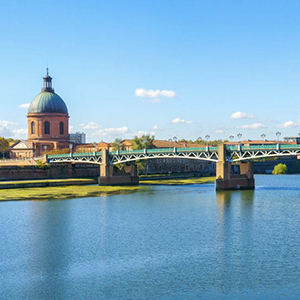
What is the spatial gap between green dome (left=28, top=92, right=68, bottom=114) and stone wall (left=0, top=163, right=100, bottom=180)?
111 feet

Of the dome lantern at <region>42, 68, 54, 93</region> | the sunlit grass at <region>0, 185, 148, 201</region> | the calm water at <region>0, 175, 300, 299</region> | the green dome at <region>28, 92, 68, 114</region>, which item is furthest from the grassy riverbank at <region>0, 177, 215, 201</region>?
the dome lantern at <region>42, 68, 54, 93</region>

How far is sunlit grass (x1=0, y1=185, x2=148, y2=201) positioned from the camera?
85.6 meters

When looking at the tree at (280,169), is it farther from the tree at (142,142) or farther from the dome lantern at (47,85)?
the dome lantern at (47,85)

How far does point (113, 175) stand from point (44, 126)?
191 feet

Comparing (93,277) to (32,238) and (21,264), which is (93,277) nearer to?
(21,264)

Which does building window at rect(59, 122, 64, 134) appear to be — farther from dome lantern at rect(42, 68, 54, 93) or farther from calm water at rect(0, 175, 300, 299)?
calm water at rect(0, 175, 300, 299)

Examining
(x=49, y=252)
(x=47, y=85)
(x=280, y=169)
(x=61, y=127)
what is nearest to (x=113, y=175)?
(x=61, y=127)

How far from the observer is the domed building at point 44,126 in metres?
168

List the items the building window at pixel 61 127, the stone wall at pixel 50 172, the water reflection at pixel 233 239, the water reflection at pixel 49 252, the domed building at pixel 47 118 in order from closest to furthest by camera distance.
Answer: the water reflection at pixel 49 252
the water reflection at pixel 233 239
the stone wall at pixel 50 172
the domed building at pixel 47 118
the building window at pixel 61 127

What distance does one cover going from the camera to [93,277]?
37.2 meters

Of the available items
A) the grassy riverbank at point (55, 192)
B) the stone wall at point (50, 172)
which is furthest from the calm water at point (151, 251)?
the stone wall at point (50, 172)

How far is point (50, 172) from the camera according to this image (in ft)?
419

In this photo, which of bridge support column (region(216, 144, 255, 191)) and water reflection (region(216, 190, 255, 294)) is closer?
water reflection (region(216, 190, 255, 294))

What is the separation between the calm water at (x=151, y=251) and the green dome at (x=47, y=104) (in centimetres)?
9635
